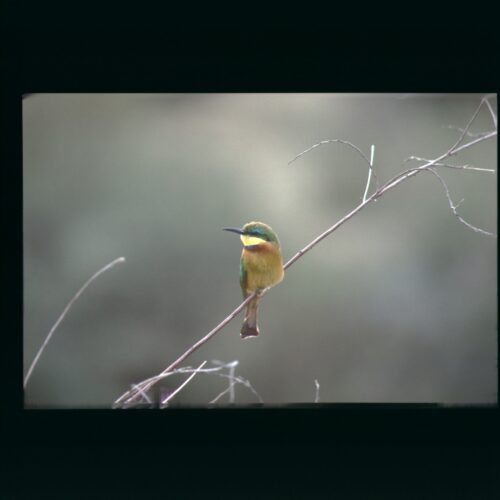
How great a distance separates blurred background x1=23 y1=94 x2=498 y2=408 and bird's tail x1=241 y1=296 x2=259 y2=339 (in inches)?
9.7

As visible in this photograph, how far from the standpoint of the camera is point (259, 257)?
2865 mm

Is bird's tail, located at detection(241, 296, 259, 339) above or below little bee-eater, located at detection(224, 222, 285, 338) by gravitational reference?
below

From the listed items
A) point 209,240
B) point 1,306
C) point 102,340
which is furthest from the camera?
point 209,240

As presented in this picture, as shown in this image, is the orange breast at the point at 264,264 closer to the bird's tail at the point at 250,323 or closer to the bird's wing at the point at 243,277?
the bird's wing at the point at 243,277

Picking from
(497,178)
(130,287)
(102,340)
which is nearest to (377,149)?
(497,178)

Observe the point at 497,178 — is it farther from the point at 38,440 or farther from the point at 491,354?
the point at 38,440

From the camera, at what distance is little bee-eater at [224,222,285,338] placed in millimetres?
2863

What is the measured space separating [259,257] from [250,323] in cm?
30

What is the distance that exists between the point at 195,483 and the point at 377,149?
1613mm

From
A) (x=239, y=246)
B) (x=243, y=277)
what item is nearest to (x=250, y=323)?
(x=243, y=277)

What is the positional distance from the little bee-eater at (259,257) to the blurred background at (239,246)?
215 mm

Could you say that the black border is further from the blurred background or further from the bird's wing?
the bird's wing

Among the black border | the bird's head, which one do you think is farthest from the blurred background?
the bird's head

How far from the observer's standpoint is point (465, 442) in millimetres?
2988
